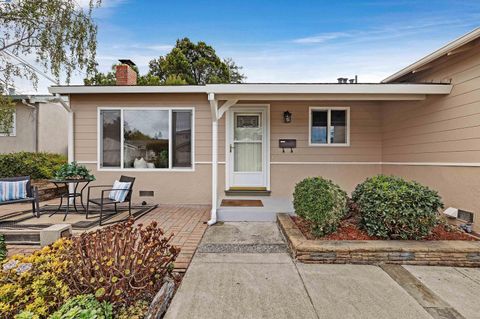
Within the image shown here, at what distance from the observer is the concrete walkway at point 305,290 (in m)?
2.21

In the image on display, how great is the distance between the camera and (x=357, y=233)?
3.73m

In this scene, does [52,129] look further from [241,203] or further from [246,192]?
[241,203]

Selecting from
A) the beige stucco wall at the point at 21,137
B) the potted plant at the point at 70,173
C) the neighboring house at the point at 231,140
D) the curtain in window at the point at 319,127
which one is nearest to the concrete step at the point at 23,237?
the potted plant at the point at 70,173

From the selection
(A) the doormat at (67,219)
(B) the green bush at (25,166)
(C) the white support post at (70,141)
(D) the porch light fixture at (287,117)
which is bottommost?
(A) the doormat at (67,219)

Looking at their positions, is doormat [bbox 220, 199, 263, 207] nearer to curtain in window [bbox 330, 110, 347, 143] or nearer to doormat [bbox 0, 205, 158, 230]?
doormat [bbox 0, 205, 158, 230]

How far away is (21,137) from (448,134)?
44.5ft

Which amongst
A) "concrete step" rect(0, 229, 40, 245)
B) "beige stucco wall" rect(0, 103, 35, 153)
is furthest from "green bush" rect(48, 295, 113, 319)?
"beige stucco wall" rect(0, 103, 35, 153)

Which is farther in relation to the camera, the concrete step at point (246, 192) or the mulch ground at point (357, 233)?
the concrete step at point (246, 192)

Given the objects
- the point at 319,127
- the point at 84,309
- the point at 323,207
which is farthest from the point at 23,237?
the point at 319,127

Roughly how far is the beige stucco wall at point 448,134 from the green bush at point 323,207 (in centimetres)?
221

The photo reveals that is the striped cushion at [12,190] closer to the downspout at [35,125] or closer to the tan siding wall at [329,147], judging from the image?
the tan siding wall at [329,147]

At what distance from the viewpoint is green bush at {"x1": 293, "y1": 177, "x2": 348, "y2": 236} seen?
3.49 metres

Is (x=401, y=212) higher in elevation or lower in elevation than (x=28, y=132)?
lower

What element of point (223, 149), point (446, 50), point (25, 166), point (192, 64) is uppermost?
point (192, 64)
